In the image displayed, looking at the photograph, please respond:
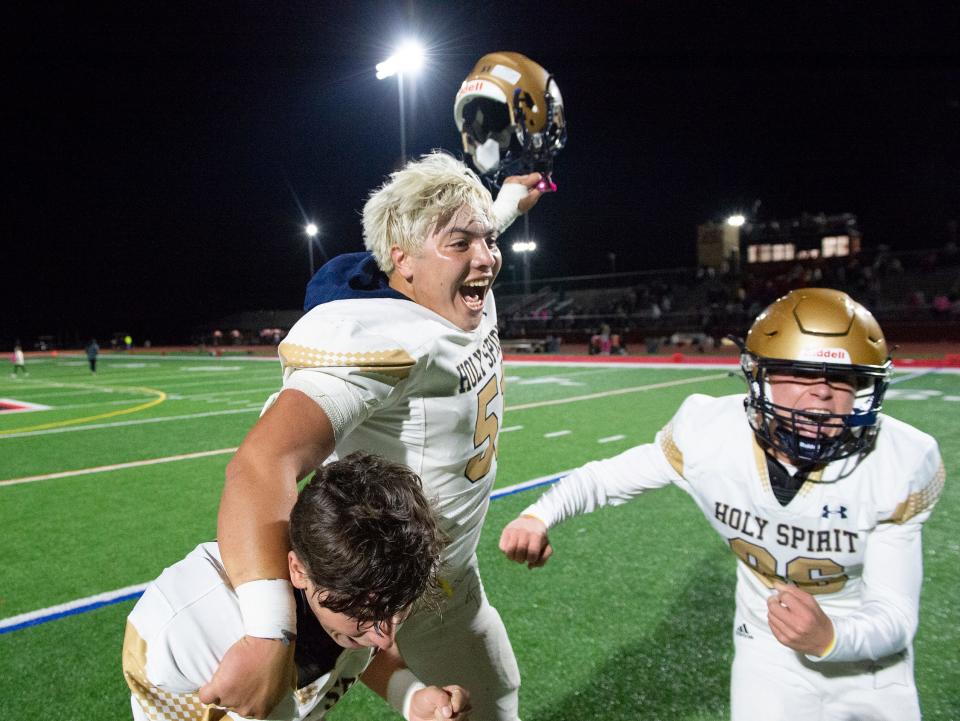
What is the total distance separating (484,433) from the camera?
202 centimetres


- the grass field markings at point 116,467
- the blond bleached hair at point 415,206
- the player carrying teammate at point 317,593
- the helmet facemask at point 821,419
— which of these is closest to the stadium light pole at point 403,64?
the grass field markings at point 116,467

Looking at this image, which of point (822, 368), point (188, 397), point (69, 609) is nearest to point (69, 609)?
point (69, 609)

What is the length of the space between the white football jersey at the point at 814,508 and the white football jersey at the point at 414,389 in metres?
0.30

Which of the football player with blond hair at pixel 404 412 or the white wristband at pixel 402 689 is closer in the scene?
the football player with blond hair at pixel 404 412

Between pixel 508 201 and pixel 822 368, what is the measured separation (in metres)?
1.50

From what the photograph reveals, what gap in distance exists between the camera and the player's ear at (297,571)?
129 cm

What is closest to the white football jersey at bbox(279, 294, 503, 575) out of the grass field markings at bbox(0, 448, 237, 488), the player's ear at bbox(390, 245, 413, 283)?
the player's ear at bbox(390, 245, 413, 283)

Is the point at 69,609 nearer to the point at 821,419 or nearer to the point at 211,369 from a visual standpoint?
the point at 821,419

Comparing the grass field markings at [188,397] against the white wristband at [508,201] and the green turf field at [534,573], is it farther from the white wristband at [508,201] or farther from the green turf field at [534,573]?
the white wristband at [508,201]

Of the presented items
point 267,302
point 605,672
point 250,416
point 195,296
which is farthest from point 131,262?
point 605,672

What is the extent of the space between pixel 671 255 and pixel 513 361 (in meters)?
30.8

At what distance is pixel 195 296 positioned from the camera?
2269 inches

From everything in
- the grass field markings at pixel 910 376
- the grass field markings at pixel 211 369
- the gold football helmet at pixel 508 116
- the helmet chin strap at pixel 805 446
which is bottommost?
the grass field markings at pixel 910 376

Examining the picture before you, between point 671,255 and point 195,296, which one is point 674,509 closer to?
point 671,255
